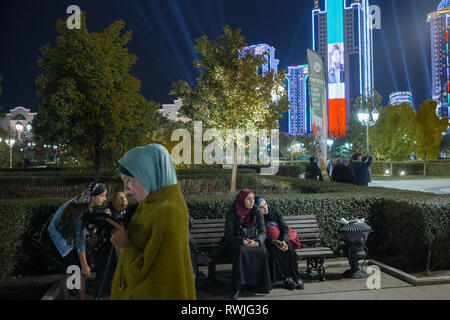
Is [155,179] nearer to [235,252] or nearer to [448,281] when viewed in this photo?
[235,252]

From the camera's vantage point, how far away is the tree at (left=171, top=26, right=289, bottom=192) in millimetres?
14812

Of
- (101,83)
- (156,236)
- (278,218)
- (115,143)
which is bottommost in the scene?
(278,218)

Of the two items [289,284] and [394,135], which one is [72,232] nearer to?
[289,284]

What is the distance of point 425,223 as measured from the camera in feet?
20.4

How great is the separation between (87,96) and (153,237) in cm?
1303

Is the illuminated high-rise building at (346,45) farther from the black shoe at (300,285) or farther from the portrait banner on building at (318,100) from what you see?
the black shoe at (300,285)

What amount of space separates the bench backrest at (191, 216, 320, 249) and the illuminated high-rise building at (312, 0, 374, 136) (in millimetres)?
137347

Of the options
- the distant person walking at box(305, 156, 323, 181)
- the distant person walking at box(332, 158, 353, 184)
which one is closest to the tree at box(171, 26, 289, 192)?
the distant person walking at box(305, 156, 323, 181)

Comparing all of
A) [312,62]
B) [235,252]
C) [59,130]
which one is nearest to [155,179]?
[235,252]

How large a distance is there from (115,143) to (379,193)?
9888 mm

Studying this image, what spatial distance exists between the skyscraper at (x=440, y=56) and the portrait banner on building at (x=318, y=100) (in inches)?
6876

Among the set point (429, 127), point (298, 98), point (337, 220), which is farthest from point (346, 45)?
point (337, 220)

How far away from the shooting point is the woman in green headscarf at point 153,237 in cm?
173

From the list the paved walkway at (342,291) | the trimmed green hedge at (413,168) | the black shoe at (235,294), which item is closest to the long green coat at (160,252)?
the black shoe at (235,294)
